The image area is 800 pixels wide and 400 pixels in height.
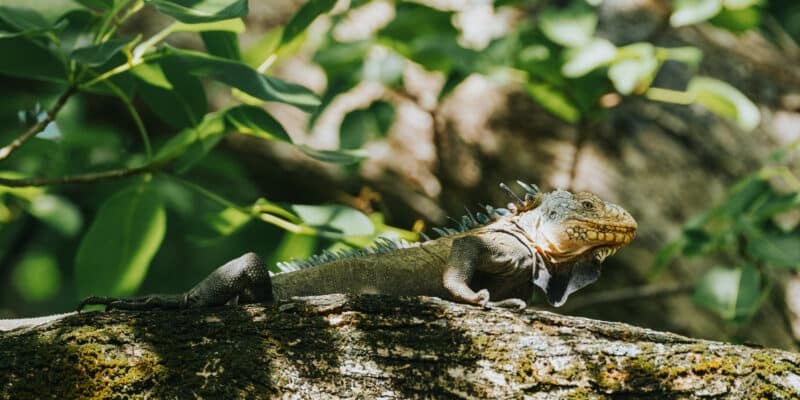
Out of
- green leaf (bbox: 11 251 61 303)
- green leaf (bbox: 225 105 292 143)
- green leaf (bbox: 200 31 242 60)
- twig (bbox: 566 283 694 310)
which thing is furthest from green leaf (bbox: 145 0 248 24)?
twig (bbox: 566 283 694 310)

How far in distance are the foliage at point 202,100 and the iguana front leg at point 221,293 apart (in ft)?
2.05

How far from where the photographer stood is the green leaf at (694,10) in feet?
15.7

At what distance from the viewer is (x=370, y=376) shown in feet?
8.37

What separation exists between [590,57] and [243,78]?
238 centimetres

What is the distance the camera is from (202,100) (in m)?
3.62

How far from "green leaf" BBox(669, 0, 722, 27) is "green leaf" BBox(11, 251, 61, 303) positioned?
Answer: 4651mm

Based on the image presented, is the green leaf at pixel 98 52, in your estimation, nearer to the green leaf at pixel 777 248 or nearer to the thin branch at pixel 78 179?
the thin branch at pixel 78 179

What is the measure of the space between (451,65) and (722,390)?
10.6ft

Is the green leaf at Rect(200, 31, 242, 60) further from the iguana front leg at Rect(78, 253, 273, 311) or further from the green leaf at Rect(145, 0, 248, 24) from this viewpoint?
the iguana front leg at Rect(78, 253, 273, 311)

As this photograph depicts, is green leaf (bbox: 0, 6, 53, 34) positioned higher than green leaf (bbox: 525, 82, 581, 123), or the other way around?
green leaf (bbox: 0, 6, 53, 34)

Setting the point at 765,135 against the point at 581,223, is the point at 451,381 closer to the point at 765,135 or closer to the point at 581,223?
the point at 581,223

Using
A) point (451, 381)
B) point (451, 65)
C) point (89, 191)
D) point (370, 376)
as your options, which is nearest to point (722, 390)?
point (451, 381)

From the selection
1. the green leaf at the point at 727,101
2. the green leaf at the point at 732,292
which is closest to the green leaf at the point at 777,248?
the green leaf at the point at 732,292

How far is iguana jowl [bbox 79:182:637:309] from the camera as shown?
3189 mm
